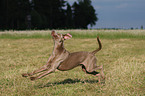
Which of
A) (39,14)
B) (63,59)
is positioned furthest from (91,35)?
(39,14)

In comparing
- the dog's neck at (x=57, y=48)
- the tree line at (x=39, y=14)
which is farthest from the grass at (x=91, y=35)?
the dog's neck at (x=57, y=48)

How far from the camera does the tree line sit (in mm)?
32250

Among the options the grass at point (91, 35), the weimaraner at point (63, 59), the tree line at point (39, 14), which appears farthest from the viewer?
the tree line at point (39, 14)

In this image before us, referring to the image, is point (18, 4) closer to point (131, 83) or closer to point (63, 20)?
point (63, 20)

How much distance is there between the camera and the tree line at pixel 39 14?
106ft

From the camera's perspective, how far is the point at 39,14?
41.6m

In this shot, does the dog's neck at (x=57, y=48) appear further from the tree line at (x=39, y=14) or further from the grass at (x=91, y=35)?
the tree line at (x=39, y=14)

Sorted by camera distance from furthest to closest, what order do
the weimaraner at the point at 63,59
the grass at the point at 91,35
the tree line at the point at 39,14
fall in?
the tree line at the point at 39,14, the grass at the point at 91,35, the weimaraner at the point at 63,59

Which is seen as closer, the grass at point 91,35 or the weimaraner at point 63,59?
the weimaraner at point 63,59

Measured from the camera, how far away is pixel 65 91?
388cm

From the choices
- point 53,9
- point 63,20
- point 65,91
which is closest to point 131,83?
point 65,91

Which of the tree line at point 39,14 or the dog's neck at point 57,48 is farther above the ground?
the tree line at point 39,14

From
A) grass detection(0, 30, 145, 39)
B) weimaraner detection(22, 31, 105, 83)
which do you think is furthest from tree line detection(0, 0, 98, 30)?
weimaraner detection(22, 31, 105, 83)

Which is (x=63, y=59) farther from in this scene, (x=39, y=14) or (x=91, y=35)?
(x=39, y=14)
